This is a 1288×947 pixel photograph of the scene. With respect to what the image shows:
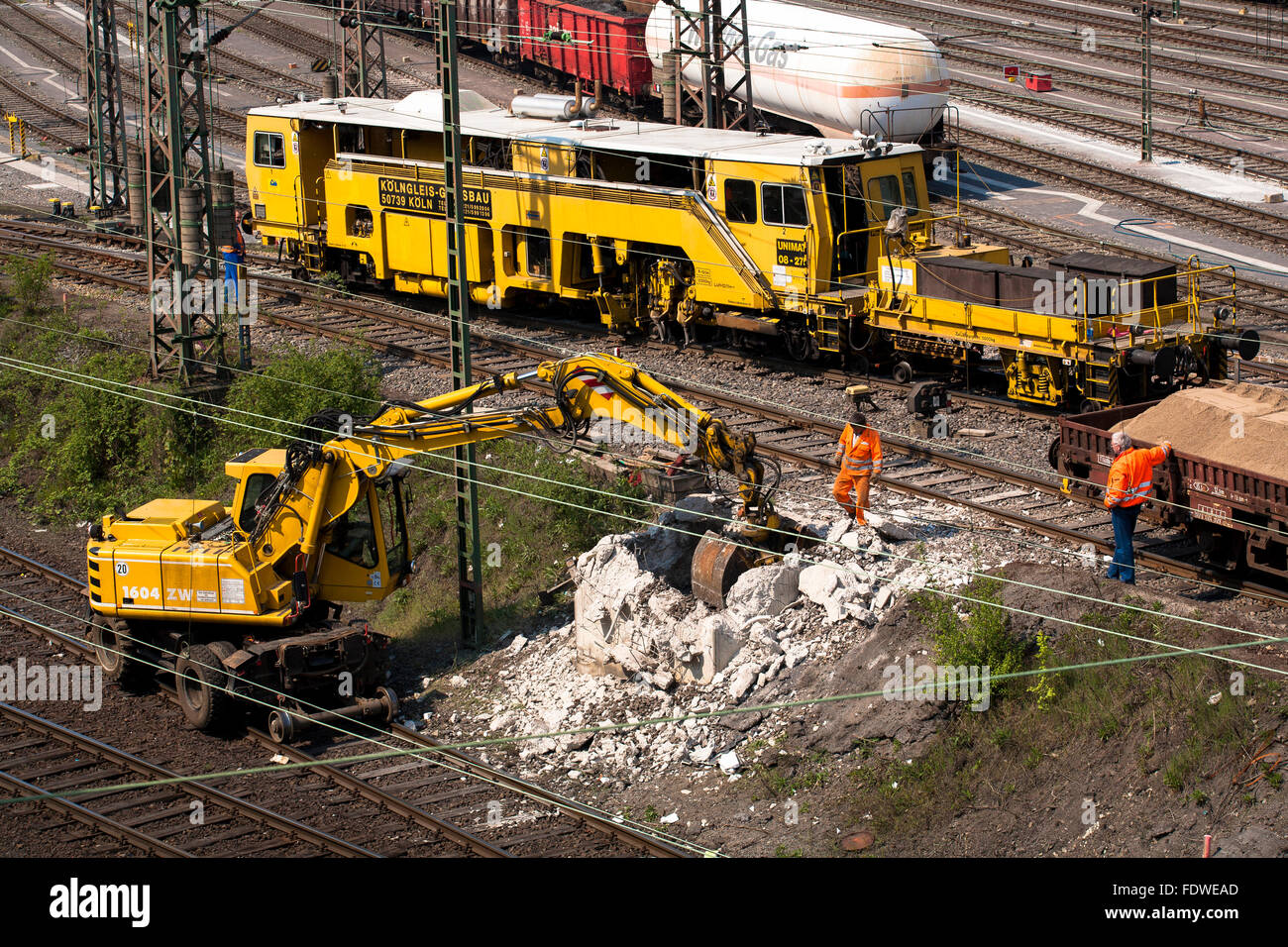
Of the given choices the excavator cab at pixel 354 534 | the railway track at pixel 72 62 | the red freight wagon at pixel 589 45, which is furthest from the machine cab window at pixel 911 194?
the railway track at pixel 72 62

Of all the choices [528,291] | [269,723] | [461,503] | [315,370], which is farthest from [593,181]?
[269,723]

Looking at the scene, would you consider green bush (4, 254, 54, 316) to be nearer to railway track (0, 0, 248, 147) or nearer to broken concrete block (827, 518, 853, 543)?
railway track (0, 0, 248, 147)

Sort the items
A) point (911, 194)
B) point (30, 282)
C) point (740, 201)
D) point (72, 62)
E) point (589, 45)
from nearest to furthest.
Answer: point (740, 201) < point (911, 194) < point (30, 282) < point (589, 45) < point (72, 62)

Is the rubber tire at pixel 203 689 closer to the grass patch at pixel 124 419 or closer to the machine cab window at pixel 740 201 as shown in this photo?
the grass patch at pixel 124 419

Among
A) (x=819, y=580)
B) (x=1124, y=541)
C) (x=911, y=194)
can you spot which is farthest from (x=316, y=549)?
(x=911, y=194)

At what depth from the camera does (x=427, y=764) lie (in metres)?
15.5

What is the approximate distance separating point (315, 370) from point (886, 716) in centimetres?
1236

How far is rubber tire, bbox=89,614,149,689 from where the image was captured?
683 inches

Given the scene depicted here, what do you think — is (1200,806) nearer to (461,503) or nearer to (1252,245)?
(461,503)

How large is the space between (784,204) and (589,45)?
23.5 m

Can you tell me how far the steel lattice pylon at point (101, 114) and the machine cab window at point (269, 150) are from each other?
303 inches

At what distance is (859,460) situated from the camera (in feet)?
55.2

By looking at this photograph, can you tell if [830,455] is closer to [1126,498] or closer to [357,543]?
[1126,498]

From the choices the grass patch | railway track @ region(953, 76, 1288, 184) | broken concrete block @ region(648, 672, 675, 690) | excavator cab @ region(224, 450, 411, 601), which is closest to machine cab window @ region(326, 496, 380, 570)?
excavator cab @ region(224, 450, 411, 601)
